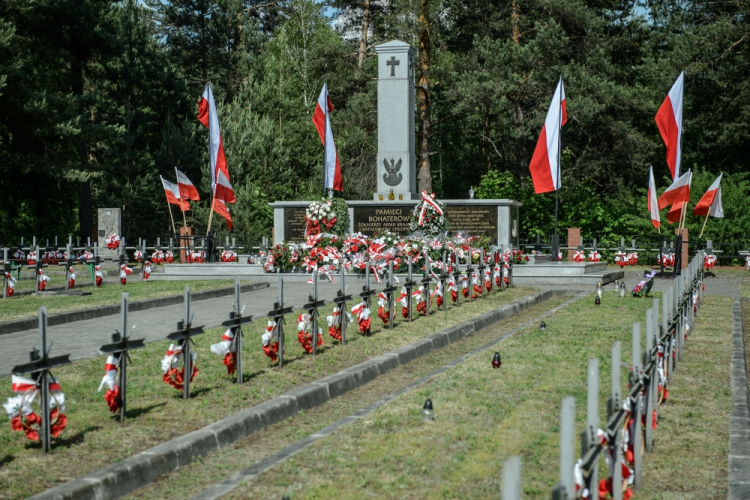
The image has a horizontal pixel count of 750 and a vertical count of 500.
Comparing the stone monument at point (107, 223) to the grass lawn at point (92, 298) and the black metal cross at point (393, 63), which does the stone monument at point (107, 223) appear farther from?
the black metal cross at point (393, 63)

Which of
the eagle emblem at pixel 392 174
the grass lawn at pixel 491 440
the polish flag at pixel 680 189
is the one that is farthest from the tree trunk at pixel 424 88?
the grass lawn at pixel 491 440

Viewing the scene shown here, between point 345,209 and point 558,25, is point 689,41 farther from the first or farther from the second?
point 345,209

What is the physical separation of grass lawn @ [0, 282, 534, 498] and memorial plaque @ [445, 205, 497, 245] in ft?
47.4

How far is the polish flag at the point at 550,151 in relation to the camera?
27406mm

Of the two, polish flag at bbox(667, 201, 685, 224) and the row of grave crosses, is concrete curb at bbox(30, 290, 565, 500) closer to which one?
the row of grave crosses

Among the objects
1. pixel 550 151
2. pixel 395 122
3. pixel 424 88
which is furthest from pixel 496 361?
pixel 424 88

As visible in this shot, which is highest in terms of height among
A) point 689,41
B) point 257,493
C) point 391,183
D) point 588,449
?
point 689,41

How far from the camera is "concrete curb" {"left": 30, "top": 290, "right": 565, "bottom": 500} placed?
18.6ft

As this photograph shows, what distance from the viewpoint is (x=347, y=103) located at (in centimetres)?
4366

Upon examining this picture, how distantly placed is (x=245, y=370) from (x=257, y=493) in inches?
159

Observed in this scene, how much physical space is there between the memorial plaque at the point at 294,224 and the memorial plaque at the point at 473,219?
4.73 meters

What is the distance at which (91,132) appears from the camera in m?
36.5

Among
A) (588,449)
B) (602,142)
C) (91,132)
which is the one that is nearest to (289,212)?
(91,132)

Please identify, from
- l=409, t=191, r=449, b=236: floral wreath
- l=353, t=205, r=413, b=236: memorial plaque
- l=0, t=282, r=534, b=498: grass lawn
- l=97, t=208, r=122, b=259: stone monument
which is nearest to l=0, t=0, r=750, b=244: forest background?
l=97, t=208, r=122, b=259: stone monument
